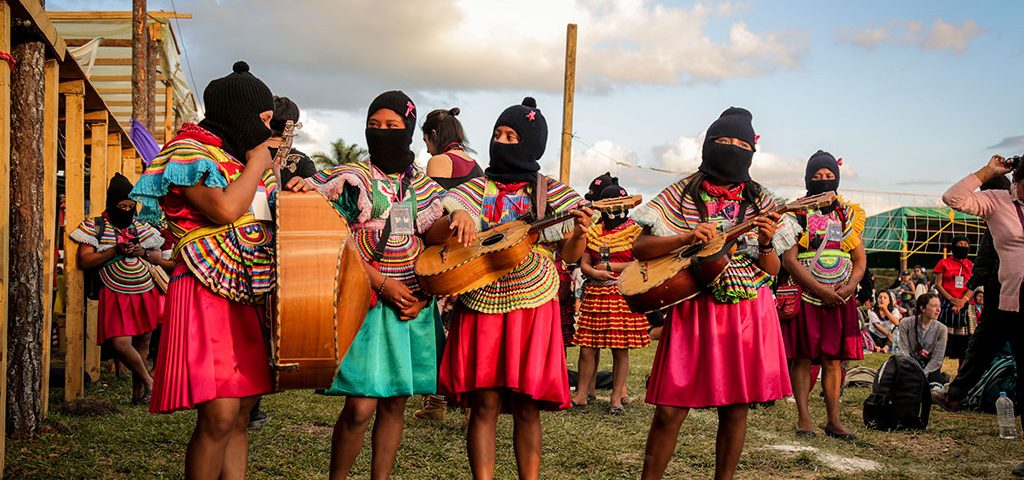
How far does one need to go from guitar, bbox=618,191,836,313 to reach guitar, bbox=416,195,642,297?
39 cm

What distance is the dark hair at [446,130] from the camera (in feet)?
23.6

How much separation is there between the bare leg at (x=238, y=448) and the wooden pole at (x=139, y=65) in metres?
15.8

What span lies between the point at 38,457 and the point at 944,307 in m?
12.0

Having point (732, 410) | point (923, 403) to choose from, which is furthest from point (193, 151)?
point (923, 403)

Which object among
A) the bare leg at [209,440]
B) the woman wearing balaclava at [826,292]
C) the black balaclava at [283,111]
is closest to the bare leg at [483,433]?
the bare leg at [209,440]

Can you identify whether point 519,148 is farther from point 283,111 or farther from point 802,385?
point 802,385

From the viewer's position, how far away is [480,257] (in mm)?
4629

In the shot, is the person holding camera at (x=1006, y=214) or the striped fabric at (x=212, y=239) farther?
the person holding camera at (x=1006, y=214)

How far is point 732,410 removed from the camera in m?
4.91

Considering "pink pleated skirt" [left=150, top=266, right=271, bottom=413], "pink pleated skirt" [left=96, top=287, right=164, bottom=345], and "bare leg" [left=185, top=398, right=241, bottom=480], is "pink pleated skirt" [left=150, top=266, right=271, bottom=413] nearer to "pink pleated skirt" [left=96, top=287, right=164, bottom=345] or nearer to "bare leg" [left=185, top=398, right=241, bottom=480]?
"bare leg" [left=185, top=398, right=241, bottom=480]

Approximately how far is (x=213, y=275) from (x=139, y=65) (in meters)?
16.4

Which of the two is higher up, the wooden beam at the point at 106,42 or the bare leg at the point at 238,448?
the wooden beam at the point at 106,42

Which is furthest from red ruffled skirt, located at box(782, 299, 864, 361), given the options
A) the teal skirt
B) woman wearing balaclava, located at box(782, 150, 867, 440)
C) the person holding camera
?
the teal skirt

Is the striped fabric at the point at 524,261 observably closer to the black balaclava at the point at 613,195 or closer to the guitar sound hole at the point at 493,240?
the guitar sound hole at the point at 493,240
